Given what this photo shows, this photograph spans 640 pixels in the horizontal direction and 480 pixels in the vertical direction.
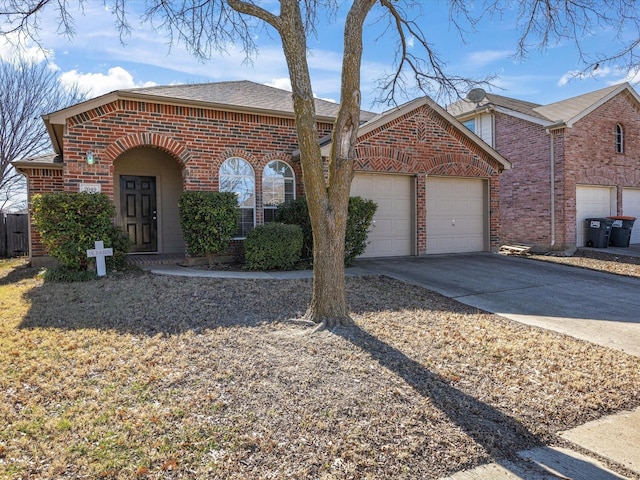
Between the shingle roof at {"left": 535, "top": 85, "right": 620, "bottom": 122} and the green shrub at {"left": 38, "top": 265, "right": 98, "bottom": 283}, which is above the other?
the shingle roof at {"left": 535, "top": 85, "right": 620, "bottom": 122}

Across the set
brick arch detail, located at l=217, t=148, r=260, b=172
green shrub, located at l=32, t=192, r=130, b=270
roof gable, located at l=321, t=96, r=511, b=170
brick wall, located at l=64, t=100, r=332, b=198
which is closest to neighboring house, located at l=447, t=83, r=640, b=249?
roof gable, located at l=321, t=96, r=511, b=170

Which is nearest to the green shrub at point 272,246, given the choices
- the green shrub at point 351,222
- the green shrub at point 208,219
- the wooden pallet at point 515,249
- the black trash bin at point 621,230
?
the green shrub at point 208,219

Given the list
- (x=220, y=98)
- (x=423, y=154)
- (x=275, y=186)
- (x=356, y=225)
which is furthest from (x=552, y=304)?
(x=220, y=98)

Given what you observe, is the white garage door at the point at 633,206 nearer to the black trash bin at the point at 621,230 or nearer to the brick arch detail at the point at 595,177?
the brick arch detail at the point at 595,177

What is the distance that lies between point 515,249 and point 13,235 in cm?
1743

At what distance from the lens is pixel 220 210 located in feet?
30.4

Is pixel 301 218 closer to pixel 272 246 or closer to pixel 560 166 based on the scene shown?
pixel 272 246

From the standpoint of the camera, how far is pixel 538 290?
27.2 feet

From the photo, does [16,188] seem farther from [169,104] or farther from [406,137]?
[406,137]

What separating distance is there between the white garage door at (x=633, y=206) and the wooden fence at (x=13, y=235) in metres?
→ 21.7

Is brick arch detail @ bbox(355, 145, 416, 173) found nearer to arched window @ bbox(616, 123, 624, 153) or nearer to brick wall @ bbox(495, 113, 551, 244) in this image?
brick wall @ bbox(495, 113, 551, 244)

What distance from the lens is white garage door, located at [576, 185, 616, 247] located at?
15.0m

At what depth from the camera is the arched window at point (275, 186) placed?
1084 cm

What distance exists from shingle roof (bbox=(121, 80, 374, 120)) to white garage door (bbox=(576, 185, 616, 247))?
312 inches
